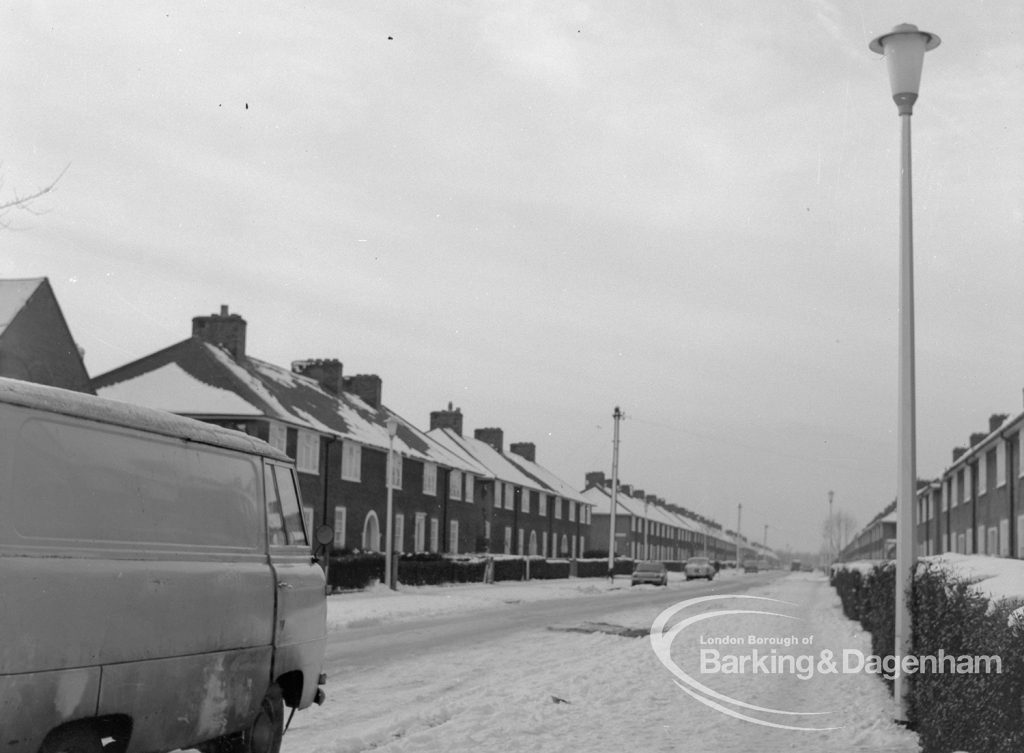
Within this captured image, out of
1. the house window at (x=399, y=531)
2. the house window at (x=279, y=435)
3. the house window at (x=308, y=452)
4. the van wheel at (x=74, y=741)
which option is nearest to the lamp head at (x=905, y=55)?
the van wheel at (x=74, y=741)

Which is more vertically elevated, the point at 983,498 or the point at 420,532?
the point at 983,498

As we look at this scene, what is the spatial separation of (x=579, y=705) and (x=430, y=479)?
140 feet

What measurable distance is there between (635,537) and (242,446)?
339 ft

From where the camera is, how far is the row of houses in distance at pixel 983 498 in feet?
111

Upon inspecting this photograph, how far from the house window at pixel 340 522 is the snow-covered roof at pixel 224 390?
2.93 m

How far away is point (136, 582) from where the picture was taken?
5.88m

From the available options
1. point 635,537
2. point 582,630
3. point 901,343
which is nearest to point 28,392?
point 901,343

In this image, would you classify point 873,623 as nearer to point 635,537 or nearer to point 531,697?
point 531,697

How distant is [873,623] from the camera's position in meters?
16.1

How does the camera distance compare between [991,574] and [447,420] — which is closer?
[991,574]

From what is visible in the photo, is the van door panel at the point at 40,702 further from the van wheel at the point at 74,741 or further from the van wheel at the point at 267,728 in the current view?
the van wheel at the point at 267,728

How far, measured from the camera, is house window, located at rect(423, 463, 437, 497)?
52.9 m
